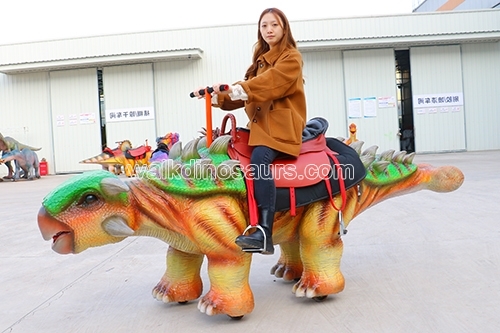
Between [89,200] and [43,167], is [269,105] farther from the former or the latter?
[43,167]

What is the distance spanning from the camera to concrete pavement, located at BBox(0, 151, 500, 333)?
2.04 metres

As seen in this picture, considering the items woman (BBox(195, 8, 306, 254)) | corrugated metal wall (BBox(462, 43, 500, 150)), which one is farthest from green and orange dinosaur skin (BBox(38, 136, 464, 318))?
corrugated metal wall (BBox(462, 43, 500, 150))

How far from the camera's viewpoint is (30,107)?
15609 mm

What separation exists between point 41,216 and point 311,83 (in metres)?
13.4

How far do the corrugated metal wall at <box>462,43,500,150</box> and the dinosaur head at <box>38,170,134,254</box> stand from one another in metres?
15.0

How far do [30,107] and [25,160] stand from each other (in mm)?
2896

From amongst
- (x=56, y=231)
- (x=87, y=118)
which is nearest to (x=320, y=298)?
(x=56, y=231)

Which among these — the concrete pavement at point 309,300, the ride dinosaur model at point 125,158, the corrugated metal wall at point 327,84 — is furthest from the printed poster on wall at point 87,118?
the concrete pavement at point 309,300

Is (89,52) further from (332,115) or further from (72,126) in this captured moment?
(332,115)

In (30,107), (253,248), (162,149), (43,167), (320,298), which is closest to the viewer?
(253,248)

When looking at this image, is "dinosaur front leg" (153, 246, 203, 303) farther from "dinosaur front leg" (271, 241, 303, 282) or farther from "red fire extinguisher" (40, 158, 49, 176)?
"red fire extinguisher" (40, 158, 49, 176)

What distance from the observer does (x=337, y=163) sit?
2348 millimetres

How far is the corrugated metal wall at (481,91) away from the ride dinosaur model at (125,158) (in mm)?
10122

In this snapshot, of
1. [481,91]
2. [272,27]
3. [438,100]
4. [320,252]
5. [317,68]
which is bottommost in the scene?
[320,252]
